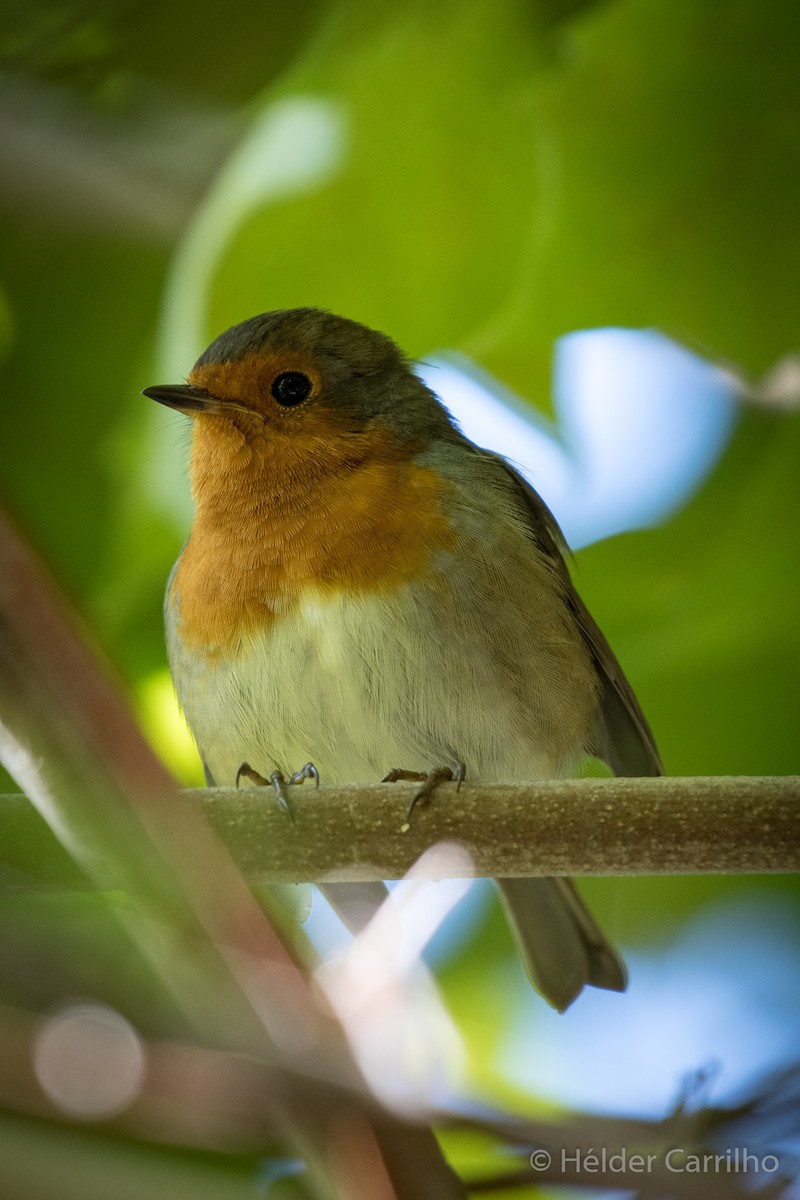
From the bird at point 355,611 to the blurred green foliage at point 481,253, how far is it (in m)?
0.11

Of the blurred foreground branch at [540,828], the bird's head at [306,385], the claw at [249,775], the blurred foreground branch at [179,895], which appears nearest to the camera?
the blurred foreground branch at [179,895]

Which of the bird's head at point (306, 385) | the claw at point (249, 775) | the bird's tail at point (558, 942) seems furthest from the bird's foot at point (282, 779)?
the bird's head at point (306, 385)

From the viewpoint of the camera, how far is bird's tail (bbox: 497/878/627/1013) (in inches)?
59.1

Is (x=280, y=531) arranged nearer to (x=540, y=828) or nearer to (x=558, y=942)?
(x=558, y=942)

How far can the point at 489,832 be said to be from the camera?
102 cm

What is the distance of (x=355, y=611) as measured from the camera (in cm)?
178

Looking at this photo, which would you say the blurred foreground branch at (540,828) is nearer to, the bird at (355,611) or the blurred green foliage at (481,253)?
the blurred green foliage at (481,253)

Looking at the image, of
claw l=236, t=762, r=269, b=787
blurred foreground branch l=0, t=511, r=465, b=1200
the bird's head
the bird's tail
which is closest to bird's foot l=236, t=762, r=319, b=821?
claw l=236, t=762, r=269, b=787

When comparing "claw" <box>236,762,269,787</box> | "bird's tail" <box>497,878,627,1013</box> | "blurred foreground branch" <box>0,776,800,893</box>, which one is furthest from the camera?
"claw" <box>236,762,269,787</box>

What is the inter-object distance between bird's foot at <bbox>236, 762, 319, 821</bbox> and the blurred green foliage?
243 mm

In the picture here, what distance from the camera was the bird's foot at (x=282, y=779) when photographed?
98 centimetres

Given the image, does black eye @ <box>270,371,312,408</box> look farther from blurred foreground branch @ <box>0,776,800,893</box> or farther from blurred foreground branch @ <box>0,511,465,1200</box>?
blurred foreground branch @ <box>0,511,465,1200</box>

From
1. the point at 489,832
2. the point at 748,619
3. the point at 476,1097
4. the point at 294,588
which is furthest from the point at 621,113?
the point at 476,1097

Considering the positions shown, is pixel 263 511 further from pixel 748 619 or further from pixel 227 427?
pixel 748 619
